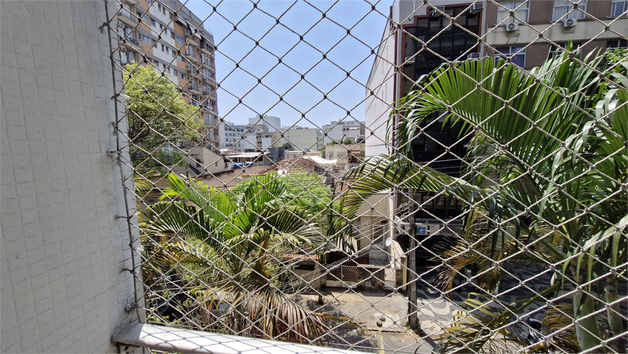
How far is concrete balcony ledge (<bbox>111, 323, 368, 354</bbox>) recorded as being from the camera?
85 centimetres

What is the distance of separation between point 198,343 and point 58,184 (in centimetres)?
56

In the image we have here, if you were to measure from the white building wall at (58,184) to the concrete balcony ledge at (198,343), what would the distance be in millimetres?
65

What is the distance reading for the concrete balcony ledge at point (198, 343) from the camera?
852 millimetres

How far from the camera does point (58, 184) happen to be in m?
0.75

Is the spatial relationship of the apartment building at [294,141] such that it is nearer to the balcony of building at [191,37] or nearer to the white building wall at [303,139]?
the white building wall at [303,139]

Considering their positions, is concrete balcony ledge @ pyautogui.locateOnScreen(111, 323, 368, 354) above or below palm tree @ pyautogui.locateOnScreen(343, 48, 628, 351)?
below

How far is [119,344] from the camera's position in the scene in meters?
0.94

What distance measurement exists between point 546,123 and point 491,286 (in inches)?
34.1

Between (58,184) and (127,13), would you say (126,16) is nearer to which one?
(127,13)

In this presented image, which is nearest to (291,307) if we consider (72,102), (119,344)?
(119,344)

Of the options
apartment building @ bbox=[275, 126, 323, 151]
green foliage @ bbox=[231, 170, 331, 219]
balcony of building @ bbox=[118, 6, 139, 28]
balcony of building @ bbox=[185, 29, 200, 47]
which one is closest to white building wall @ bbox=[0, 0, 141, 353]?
balcony of building @ bbox=[118, 6, 139, 28]

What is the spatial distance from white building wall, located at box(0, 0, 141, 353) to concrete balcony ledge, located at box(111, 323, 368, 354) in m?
0.06

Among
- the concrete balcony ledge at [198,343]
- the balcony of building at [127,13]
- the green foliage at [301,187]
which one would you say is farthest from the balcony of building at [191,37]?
the concrete balcony ledge at [198,343]

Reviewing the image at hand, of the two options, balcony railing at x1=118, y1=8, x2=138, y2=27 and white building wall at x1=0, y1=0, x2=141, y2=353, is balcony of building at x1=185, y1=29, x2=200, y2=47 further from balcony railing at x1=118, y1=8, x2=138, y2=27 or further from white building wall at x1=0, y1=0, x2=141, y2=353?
white building wall at x1=0, y1=0, x2=141, y2=353
